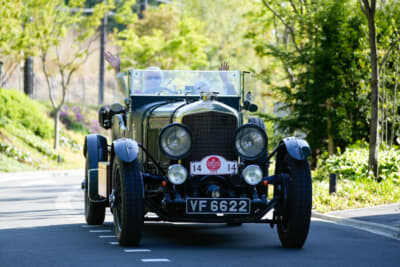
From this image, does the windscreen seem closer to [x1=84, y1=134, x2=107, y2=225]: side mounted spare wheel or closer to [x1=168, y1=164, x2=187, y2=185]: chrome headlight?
[x1=84, y1=134, x2=107, y2=225]: side mounted spare wheel

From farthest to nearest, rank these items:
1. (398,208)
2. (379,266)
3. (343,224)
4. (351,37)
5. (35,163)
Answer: (35,163) < (351,37) < (398,208) < (343,224) < (379,266)

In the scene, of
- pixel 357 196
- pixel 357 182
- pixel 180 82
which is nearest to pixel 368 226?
pixel 357 196

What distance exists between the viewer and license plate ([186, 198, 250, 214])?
9.30 metres

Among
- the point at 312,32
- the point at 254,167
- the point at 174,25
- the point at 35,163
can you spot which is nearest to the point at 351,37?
the point at 312,32

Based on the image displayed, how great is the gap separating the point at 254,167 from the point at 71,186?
15350mm

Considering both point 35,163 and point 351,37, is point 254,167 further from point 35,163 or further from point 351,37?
point 35,163

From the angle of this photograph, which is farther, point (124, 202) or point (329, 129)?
point (329, 129)

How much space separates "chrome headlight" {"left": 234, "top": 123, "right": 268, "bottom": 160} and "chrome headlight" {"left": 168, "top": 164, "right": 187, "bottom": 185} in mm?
749

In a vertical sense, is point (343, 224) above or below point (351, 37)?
below

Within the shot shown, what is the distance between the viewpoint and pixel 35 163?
111 feet

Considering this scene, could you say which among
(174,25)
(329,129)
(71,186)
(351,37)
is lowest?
(71,186)

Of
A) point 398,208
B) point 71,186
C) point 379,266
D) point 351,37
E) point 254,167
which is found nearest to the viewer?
point 379,266

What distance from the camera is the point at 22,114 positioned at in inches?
1510

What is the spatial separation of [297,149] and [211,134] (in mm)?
1109
